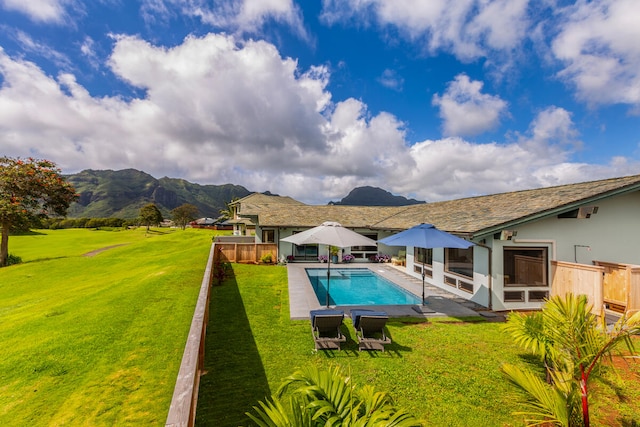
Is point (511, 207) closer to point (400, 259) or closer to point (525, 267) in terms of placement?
point (525, 267)

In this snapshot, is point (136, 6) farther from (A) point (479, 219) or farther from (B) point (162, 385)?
(A) point (479, 219)

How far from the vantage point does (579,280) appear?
32.7 feet

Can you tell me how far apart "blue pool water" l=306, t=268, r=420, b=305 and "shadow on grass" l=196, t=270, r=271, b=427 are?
191 inches

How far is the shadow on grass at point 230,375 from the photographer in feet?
16.1

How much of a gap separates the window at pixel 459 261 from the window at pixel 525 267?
1.61m

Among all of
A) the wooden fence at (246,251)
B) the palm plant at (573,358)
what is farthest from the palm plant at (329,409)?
the wooden fence at (246,251)

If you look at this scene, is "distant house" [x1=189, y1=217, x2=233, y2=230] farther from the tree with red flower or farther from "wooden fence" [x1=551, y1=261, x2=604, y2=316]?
"wooden fence" [x1=551, y1=261, x2=604, y2=316]

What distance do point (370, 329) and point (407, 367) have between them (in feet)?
4.89

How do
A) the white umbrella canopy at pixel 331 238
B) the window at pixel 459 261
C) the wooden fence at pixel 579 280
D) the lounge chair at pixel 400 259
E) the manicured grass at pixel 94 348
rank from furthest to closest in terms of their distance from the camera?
the lounge chair at pixel 400 259 → the window at pixel 459 261 → the white umbrella canopy at pixel 331 238 → the wooden fence at pixel 579 280 → the manicured grass at pixel 94 348

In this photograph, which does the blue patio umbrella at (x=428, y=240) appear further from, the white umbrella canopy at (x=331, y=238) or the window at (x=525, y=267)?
the window at (x=525, y=267)

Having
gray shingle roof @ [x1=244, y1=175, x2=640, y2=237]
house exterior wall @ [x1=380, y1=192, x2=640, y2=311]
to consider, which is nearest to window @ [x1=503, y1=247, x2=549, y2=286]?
house exterior wall @ [x1=380, y1=192, x2=640, y2=311]

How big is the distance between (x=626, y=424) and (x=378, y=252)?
736 inches

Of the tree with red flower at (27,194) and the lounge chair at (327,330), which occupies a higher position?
the tree with red flower at (27,194)

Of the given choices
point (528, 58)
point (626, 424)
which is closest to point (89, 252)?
point (626, 424)
